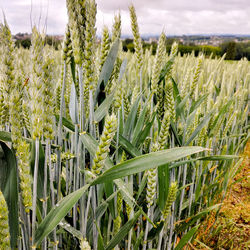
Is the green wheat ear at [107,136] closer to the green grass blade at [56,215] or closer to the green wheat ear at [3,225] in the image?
the green grass blade at [56,215]

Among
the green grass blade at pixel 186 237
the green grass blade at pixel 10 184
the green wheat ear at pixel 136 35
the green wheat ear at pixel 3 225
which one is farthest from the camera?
the green grass blade at pixel 186 237

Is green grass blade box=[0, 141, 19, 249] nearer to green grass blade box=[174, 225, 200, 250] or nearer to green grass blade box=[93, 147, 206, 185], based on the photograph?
green grass blade box=[93, 147, 206, 185]

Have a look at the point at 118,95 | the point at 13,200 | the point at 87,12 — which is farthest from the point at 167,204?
the point at 87,12

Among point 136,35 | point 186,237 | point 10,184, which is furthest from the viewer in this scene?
point 186,237

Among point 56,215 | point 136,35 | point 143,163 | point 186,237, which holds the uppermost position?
point 136,35

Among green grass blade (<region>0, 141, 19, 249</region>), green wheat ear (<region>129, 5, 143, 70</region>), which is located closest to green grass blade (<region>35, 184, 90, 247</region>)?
green grass blade (<region>0, 141, 19, 249</region>)

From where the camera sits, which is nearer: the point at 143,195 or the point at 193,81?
the point at 143,195

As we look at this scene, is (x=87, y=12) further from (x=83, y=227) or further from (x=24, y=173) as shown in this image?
(x=83, y=227)

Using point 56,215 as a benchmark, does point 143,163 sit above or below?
above

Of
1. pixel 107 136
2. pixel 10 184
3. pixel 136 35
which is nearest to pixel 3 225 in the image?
pixel 10 184

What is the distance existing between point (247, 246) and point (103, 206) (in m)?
1.28

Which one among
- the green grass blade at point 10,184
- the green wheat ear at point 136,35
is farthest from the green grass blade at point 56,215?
the green wheat ear at point 136,35

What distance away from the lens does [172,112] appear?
1.00 metres

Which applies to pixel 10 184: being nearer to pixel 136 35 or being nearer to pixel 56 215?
→ pixel 56 215
